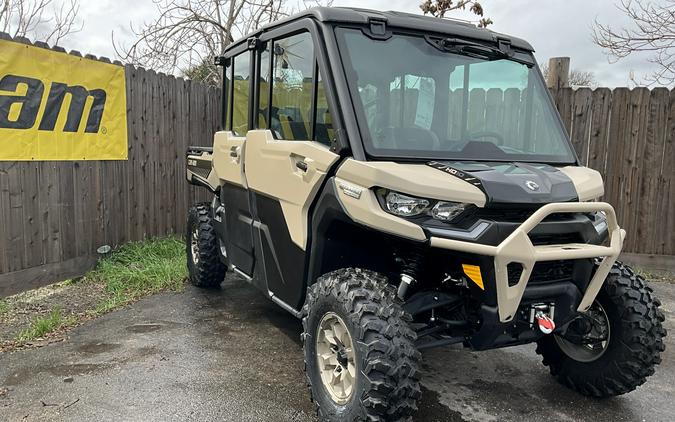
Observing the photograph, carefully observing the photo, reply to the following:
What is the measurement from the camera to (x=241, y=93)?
15.2 feet

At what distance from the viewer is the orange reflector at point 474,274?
2725 millimetres

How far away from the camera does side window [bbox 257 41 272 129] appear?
13.2 ft

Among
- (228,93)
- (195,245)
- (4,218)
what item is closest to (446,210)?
(228,93)

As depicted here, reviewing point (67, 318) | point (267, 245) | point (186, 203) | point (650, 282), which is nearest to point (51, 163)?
point (67, 318)

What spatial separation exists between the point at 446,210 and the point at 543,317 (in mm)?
828

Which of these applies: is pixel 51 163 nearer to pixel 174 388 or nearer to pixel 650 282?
pixel 174 388

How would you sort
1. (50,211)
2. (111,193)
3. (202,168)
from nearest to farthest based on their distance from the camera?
(202,168) → (50,211) → (111,193)

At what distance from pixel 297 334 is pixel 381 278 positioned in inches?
72.0

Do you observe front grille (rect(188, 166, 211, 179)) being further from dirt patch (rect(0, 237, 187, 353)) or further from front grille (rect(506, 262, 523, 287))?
front grille (rect(506, 262, 523, 287))

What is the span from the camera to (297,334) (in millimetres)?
4570

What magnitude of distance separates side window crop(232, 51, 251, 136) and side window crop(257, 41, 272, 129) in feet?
0.76

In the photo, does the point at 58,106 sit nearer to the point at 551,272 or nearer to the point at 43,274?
the point at 43,274

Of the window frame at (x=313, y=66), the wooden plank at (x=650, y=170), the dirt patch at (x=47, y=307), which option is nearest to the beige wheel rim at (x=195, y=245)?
the dirt patch at (x=47, y=307)

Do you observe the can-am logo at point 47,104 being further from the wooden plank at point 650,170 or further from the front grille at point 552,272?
the wooden plank at point 650,170
